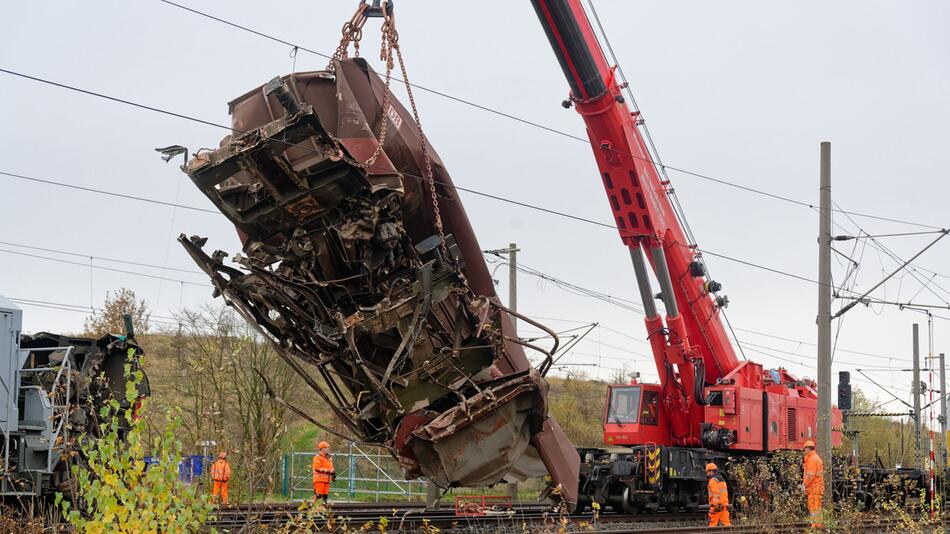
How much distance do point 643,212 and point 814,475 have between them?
528cm

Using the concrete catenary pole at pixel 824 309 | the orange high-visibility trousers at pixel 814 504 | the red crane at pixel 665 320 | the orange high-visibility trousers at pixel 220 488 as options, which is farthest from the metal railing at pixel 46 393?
the concrete catenary pole at pixel 824 309

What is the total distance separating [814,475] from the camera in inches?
458

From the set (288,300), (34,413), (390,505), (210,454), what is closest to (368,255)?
(288,300)

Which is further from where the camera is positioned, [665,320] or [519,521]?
[665,320]

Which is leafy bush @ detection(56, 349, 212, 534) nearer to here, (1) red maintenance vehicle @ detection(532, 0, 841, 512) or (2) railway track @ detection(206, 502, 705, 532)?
(2) railway track @ detection(206, 502, 705, 532)

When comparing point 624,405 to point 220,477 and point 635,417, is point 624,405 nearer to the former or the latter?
point 635,417

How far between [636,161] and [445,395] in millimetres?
7317

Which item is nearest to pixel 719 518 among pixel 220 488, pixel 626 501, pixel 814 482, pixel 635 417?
pixel 626 501

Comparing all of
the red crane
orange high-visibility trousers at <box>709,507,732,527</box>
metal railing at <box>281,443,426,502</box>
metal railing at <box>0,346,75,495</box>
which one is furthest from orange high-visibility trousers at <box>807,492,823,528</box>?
metal railing at <box>281,443,426,502</box>

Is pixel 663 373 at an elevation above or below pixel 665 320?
below

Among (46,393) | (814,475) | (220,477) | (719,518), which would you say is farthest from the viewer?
(719,518)

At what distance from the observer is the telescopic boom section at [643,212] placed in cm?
1370

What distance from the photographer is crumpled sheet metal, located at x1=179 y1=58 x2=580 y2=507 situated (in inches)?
287

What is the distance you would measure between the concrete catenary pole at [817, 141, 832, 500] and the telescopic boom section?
7.21 ft
